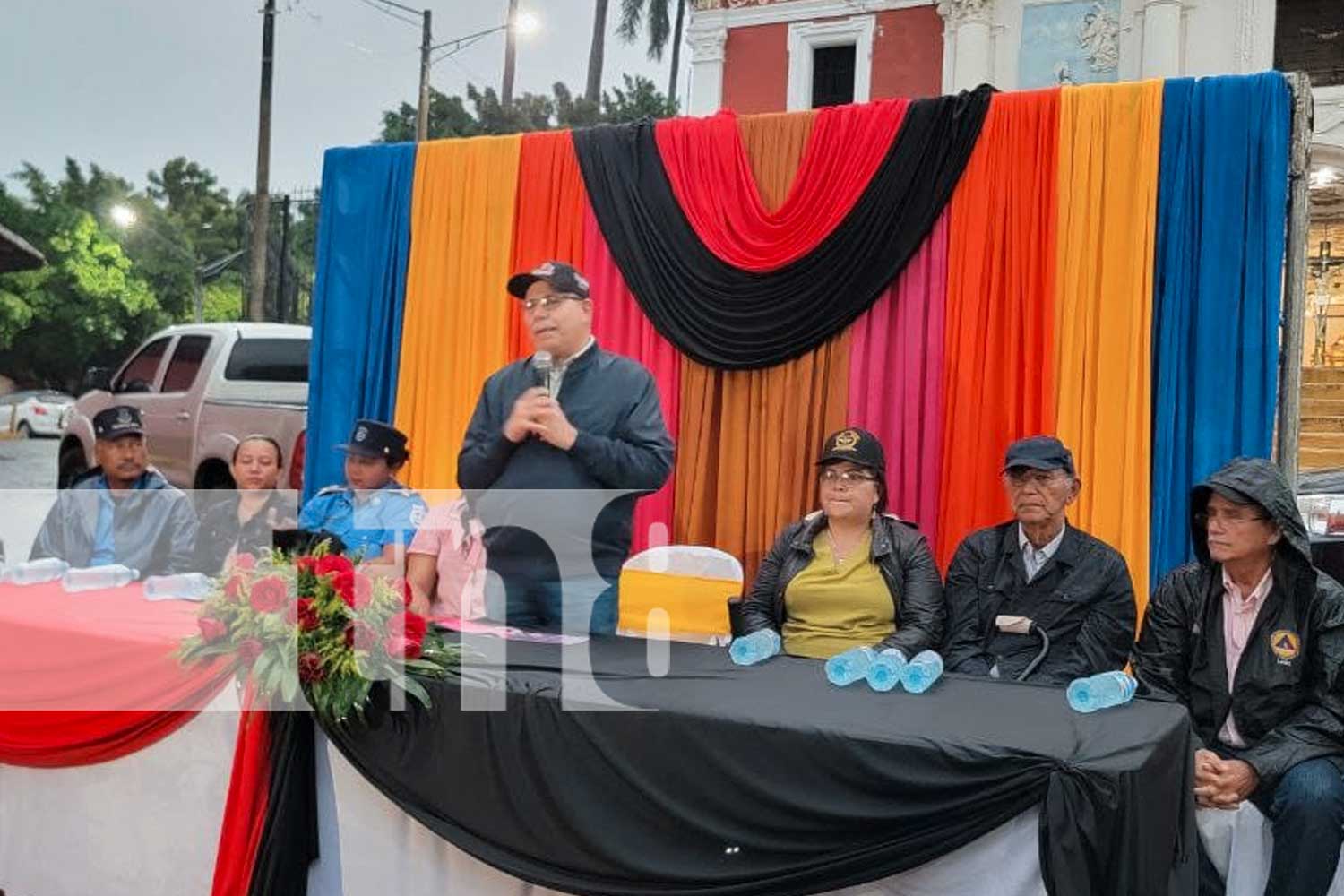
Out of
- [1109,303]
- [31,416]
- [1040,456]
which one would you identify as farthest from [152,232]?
[1040,456]

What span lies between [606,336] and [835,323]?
1.17 meters

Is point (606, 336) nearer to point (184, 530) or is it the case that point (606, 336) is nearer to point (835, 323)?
point (835, 323)

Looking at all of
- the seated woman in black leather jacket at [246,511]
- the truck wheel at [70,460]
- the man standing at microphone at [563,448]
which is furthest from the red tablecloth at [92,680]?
the truck wheel at [70,460]

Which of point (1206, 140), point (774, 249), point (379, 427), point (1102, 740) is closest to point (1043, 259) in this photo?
point (1206, 140)

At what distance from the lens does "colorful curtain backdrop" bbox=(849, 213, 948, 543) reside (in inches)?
191

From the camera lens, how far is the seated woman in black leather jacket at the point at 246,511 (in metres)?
4.45

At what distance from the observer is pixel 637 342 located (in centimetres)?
550

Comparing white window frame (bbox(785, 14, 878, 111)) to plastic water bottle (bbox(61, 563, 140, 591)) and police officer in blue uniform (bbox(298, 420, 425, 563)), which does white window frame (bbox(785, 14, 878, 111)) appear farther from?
plastic water bottle (bbox(61, 563, 140, 591))

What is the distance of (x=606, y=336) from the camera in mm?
5582

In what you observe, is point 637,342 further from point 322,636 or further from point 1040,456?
point 322,636

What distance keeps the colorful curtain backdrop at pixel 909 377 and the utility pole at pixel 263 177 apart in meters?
13.5

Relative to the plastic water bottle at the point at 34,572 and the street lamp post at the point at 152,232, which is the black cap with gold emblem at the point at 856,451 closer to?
the plastic water bottle at the point at 34,572

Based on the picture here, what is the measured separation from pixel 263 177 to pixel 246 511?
44.2 feet

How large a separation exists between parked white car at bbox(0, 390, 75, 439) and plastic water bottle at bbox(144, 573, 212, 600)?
596 inches
